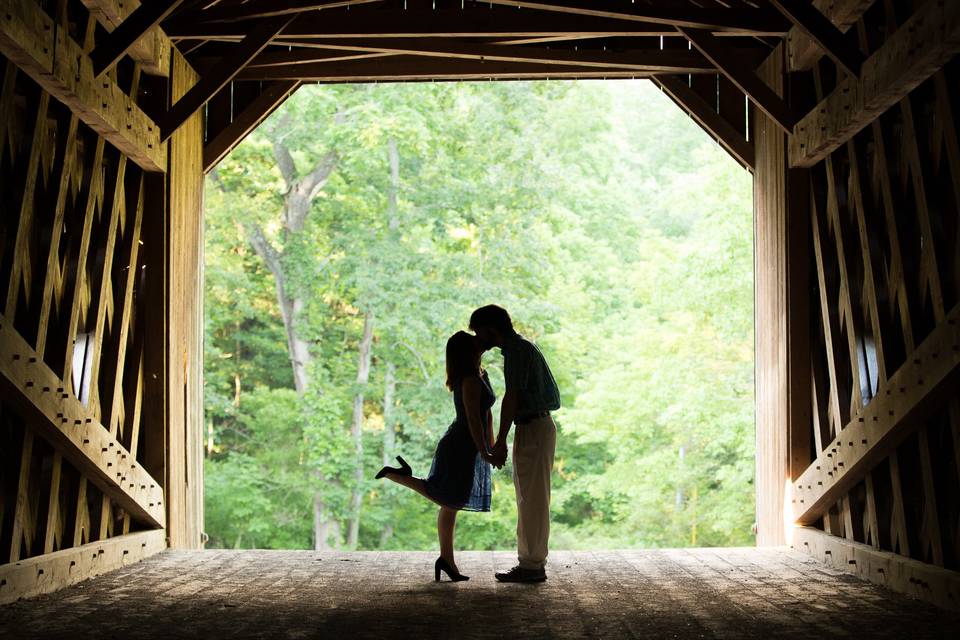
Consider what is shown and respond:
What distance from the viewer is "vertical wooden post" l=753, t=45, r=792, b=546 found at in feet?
23.8

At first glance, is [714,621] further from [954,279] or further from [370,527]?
[370,527]

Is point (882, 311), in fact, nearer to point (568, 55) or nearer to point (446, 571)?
point (446, 571)

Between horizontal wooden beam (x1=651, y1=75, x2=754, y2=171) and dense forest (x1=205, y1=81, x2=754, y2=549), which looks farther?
dense forest (x1=205, y1=81, x2=754, y2=549)

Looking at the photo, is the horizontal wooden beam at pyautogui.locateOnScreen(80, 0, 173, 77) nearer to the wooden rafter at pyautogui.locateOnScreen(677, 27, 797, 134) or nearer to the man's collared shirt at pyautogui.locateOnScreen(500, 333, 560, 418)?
the man's collared shirt at pyautogui.locateOnScreen(500, 333, 560, 418)

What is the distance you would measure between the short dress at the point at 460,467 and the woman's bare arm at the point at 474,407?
0.20 ft

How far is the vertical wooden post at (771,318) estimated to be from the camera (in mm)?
7246

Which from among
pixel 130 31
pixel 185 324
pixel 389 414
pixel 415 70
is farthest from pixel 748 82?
pixel 389 414

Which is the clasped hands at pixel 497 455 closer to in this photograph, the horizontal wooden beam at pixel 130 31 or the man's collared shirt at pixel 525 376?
the man's collared shirt at pixel 525 376

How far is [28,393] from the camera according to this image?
5.05 meters

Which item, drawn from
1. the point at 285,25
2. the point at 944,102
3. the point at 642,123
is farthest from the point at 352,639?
the point at 642,123

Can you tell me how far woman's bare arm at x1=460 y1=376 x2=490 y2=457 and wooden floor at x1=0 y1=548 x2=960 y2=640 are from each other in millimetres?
718

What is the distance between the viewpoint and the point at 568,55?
26.1 feet

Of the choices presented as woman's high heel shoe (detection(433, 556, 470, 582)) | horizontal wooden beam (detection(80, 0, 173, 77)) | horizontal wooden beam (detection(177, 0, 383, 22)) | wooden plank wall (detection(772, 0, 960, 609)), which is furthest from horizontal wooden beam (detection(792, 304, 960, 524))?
horizontal wooden beam (detection(80, 0, 173, 77))

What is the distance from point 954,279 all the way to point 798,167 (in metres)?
2.26
